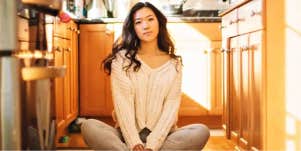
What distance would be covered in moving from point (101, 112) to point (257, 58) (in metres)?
1.70

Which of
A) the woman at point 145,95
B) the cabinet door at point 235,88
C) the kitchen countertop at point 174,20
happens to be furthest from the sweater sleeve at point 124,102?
the kitchen countertop at point 174,20

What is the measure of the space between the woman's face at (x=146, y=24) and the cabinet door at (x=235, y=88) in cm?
60

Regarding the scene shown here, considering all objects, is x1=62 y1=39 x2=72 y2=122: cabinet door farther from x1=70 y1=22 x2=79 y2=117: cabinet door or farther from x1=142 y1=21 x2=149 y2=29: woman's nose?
x1=142 y1=21 x2=149 y2=29: woman's nose

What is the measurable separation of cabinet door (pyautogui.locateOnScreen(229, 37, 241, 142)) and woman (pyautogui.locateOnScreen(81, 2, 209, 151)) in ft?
1.71

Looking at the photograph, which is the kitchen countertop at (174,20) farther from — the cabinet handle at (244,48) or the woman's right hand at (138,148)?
the woman's right hand at (138,148)

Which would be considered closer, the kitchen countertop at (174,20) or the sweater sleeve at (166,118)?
the sweater sleeve at (166,118)

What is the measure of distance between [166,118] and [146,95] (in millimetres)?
143

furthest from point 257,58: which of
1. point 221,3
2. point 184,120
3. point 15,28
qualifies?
point 221,3

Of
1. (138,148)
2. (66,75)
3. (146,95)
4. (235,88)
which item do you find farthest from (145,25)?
(66,75)

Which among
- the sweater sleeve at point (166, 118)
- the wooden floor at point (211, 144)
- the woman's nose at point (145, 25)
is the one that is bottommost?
the wooden floor at point (211, 144)

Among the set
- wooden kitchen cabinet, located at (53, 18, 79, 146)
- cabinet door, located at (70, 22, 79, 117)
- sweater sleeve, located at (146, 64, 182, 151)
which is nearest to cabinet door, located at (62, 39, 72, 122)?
wooden kitchen cabinet, located at (53, 18, 79, 146)

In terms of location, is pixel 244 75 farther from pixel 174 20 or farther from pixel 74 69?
pixel 74 69

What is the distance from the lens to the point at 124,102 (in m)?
2.02

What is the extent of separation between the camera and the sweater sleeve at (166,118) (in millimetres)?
1925
